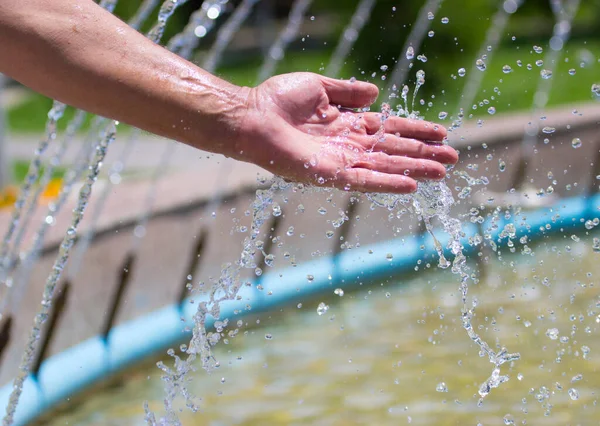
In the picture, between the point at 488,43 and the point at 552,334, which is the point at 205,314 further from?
the point at 488,43

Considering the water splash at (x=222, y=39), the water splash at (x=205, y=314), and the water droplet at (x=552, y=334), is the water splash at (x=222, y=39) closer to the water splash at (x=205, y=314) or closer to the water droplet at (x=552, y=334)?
the water splash at (x=205, y=314)

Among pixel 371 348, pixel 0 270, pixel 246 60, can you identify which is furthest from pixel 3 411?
pixel 246 60

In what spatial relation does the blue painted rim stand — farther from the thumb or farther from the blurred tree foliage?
the blurred tree foliage

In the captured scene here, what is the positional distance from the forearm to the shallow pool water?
1347 mm

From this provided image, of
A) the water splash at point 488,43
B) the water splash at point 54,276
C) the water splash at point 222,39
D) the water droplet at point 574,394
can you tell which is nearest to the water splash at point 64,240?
the water splash at point 54,276

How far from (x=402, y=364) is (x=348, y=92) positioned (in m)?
1.56

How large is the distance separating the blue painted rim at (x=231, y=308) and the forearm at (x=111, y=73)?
3.42 ft

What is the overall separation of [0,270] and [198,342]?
0.96 metres

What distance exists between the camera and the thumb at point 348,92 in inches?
84.8

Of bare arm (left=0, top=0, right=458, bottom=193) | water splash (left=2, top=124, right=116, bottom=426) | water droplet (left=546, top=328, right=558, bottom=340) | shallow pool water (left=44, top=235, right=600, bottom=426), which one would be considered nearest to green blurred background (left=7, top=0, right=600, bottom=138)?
shallow pool water (left=44, top=235, right=600, bottom=426)

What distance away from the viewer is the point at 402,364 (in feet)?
11.4

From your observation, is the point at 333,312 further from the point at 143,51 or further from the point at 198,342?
the point at 143,51

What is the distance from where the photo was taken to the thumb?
2154 mm

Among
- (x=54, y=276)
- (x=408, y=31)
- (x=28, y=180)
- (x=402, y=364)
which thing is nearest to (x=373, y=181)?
(x=402, y=364)
